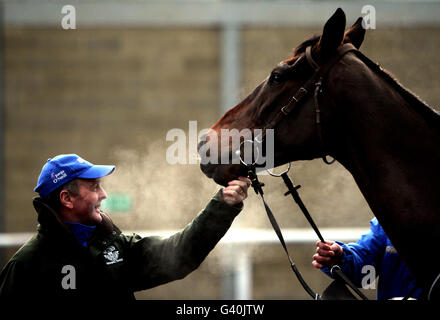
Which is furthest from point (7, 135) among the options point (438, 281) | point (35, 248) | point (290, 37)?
point (438, 281)

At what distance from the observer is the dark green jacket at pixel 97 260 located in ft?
7.68

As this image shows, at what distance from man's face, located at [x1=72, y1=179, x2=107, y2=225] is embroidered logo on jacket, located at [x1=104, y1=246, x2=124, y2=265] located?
14 cm

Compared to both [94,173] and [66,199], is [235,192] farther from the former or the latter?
[66,199]

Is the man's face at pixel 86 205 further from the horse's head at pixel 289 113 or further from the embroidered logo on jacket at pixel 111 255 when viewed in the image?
the horse's head at pixel 289 113

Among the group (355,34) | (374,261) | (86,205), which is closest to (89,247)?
(86,205)

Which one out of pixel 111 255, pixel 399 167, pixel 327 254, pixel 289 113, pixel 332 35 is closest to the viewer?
pixel 399 167

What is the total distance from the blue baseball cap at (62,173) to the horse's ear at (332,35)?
3.61 ft

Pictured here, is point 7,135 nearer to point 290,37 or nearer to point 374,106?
point 290,37

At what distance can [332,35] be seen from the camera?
2.28 metres

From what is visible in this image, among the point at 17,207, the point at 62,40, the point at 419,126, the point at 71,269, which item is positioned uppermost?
the point at 62,40

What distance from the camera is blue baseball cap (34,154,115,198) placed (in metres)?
2.51

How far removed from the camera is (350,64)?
227 cm

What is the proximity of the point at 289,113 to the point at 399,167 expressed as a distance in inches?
19.7

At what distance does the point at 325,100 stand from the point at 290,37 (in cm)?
511
